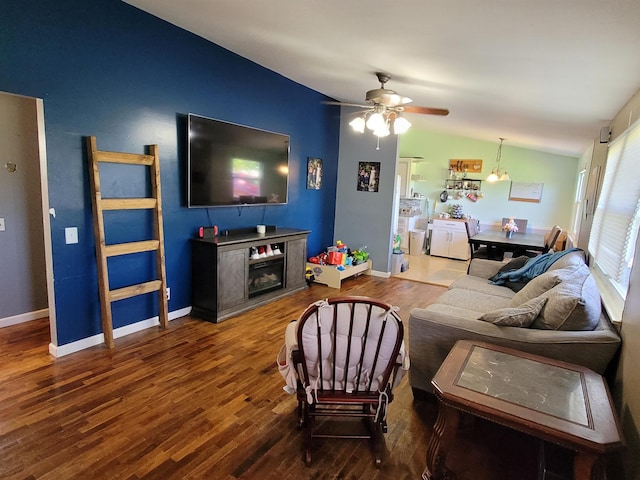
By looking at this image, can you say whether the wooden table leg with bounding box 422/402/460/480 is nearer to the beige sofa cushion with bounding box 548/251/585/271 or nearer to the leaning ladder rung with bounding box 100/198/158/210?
the beige sofa cushion with bounding box 548/251/585/271

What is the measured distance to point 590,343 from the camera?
1940mm

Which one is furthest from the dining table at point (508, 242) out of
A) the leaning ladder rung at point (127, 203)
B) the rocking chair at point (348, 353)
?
the leaning ladder rung at point (127, 203)

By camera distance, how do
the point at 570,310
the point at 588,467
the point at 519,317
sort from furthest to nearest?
1. the point at 519,317
2. the point at 570,310
3. the point at 588,467

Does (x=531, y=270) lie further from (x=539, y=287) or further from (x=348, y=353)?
(x=348, y=353)

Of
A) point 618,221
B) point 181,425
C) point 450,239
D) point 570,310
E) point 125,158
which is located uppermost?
point 125,158

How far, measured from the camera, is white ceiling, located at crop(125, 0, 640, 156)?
178cm

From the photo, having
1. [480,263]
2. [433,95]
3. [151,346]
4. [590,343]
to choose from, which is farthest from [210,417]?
[433,95]

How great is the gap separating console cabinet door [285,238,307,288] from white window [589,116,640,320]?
10.2 ft

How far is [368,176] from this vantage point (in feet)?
19.3

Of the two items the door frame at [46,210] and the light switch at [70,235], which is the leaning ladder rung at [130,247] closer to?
the light switch at [70,235]

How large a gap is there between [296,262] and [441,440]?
329cm

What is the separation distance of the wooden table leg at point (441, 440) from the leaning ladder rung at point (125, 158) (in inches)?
116

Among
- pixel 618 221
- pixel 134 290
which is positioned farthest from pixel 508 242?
pixel 134 290

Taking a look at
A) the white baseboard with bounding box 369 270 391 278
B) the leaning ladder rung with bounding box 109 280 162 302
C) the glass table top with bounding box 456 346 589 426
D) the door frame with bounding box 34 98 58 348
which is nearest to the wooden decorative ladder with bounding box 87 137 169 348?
the leaning ladder rung with bounding box 109 280 162 302
